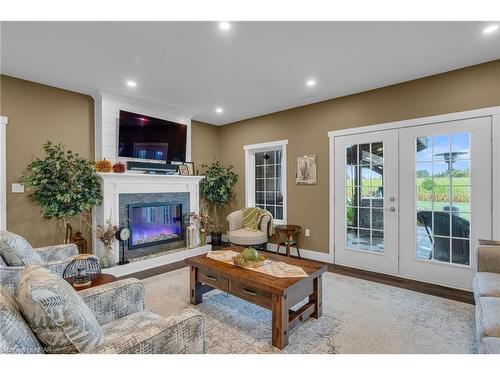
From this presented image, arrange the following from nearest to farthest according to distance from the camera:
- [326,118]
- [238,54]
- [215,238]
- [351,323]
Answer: [351,323]
[238,54]
[326,118]
[215,238]

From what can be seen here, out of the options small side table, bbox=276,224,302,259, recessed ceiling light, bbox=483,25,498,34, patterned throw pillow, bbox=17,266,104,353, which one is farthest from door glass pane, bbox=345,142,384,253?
patterned throw pillow, bbox=17,266,104,353

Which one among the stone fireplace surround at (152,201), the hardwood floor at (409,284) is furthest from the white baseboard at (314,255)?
the stone fireplace surround at (152,201)

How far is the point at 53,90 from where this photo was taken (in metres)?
3.66

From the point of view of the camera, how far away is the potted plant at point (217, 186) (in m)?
5.30

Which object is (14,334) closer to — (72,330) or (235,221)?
(72,330)

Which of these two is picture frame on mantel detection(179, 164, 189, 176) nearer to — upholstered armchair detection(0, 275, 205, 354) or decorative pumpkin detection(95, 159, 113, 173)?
decorative pumpkin detection(95, 159, 113, 173)

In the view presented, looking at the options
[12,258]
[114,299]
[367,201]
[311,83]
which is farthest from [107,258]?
[367,201]

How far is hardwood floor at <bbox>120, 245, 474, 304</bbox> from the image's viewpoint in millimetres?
2928

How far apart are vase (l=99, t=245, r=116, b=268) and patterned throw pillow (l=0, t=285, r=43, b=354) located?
2.84 meters

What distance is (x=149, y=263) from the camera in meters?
4.01

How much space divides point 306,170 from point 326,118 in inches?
35.8

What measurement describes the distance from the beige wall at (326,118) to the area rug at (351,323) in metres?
1.53

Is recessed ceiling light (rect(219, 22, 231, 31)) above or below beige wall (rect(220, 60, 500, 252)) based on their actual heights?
above

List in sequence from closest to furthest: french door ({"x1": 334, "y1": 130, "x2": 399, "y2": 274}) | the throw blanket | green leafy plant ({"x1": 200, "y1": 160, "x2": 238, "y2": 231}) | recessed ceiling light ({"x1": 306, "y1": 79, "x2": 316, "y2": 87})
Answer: recessed ceiling light ({"x1": 306, "y1": 79, "x2": 316, "y2": 87}), french door ({"x1": 334, "y1": 130, "x2": 399, "y2": 274}), the throw blanket, green leafy plant ({"x1": 200, "y1": 160, "x2": 238, "y2": 231})
